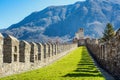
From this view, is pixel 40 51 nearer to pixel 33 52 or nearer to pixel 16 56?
pixel 33 52

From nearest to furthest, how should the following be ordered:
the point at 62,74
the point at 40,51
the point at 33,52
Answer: the point at 62,74, the point at 33,52, the point at 40,51

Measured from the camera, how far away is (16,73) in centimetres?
2280

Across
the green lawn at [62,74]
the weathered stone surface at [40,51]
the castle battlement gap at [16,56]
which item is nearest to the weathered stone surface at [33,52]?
the castle battlement gap at [16,56]

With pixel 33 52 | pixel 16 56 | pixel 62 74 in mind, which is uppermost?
pixel 33 52

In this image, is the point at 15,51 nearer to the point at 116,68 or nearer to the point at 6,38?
the point at 6,38

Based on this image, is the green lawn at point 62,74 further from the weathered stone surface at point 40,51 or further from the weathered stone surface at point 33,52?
the weathered stone surface at point 33,52

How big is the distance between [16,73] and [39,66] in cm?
681

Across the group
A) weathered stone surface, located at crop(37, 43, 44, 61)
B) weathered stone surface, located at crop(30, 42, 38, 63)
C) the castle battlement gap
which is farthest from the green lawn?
weathered stone surface, located at crop(30, 42, 38, 63)

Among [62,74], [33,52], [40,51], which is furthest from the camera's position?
[40,51]

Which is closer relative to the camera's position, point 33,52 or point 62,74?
point 62,74

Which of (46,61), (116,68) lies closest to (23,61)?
(116,68)

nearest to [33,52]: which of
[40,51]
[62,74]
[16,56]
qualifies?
[40,51]

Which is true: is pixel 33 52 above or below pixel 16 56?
above

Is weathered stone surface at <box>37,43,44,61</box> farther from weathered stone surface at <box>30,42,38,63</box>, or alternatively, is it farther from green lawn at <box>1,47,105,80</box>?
weathered stone surface at <box>30,42,38,63</box>
